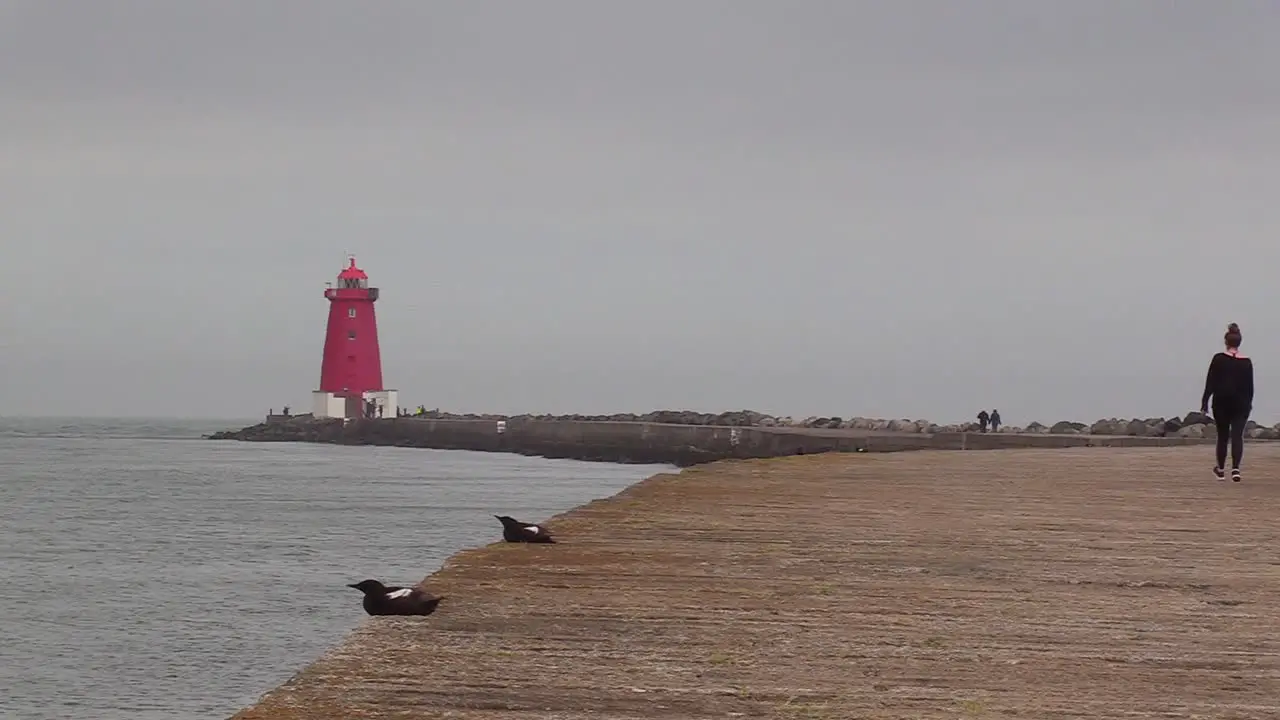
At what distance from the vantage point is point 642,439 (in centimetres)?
5559

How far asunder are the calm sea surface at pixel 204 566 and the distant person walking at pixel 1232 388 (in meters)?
7.24

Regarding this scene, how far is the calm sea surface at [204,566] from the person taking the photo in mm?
11414

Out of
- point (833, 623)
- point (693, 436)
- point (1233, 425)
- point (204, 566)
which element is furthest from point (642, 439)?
point (833, 623)

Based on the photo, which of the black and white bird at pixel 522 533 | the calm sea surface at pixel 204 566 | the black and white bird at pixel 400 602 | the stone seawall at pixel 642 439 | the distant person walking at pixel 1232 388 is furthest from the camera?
the stone seawall at pixel 642 439

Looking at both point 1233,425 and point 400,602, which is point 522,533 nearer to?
point 400,602

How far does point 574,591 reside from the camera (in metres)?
6.17

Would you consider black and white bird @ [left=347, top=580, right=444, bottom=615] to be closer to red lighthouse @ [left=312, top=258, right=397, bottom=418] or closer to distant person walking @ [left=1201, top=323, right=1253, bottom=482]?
distant person walking @ [left=1201, top=323, right=1253, bottom=482]

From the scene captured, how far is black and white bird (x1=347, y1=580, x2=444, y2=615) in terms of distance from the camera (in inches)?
218

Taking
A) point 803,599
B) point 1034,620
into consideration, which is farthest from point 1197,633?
point 803,599

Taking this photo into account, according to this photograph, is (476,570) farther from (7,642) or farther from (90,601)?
(90,601)

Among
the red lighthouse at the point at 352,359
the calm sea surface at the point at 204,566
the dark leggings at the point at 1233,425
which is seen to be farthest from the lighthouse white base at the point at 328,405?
the dark leggings at the point at 1233,425

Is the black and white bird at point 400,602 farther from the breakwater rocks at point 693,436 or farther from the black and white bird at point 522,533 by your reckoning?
the breakwater rocks at point 693,436

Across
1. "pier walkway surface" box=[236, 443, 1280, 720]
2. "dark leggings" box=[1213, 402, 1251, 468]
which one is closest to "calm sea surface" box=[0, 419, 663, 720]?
"pier walkway surface" box=[236, 443, 1280, 720]

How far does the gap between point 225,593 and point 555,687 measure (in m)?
13.0
